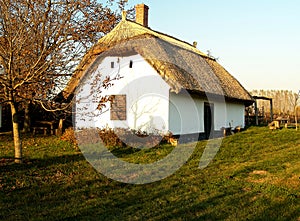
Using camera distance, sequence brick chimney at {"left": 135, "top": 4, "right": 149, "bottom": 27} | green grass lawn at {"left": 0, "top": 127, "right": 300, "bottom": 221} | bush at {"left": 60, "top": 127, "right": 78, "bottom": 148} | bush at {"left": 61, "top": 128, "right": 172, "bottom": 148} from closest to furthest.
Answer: green grass lawn at {"left": 0, "top": 127, "right": 300, "bottom": 221}
bush at {"left": 61, "top": 128, "right": 172, "bottom": 148}
bush at {"left": 60, "top": 127, "right": 78, "bottom": 148}
brick chimney at {"left": 135, "top": 4, "right": 149, "bottom": 27}

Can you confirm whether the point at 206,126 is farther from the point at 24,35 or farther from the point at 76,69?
the point at 24,35

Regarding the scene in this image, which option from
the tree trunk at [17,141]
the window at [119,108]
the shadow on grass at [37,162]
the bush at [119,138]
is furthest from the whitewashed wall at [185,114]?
the tree trunk at [17,141]

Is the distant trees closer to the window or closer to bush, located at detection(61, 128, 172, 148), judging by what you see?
the window

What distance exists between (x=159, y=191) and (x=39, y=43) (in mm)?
4958

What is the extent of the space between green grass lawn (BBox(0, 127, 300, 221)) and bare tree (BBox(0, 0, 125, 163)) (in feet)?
6.55

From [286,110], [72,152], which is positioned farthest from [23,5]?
[286,110]

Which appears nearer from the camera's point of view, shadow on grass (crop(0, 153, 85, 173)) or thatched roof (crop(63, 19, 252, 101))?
shadow on grass (crop(0, 153, 85, 173))

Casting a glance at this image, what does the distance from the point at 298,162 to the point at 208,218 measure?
491cm

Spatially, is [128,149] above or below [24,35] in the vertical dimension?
below

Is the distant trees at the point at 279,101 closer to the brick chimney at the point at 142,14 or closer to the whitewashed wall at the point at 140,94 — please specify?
the brick chimney at the point at 142,14

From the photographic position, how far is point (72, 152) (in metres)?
10.6

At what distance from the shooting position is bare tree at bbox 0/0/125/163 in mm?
7895

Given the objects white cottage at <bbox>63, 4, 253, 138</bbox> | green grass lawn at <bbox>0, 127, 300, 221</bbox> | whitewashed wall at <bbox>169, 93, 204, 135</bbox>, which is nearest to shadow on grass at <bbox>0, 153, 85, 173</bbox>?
green grass lawn at <bbox>0, 127, 300, 221</bbox>

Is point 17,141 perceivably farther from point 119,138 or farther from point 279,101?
point 279,101
